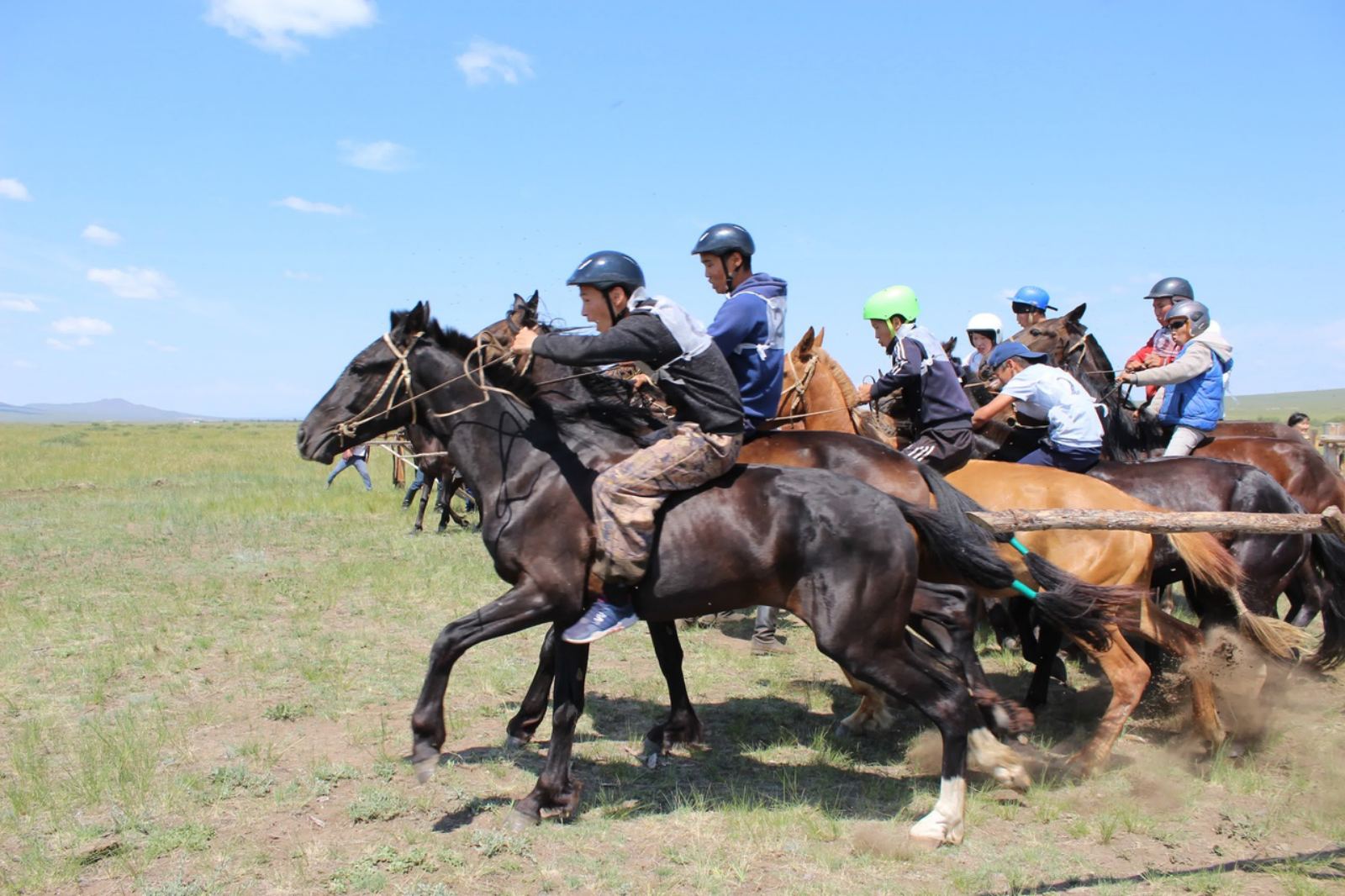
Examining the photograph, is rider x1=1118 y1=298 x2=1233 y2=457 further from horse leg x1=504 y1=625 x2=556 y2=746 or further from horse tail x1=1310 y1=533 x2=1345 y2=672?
horse leg x1=504 y1=625 x2=556 y2=746

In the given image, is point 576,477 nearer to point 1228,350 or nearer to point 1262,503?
point 1262,503

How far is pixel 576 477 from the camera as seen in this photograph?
17.4 feet

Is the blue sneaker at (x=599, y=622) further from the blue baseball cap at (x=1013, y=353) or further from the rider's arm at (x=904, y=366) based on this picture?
the blue baseball cap at (x=1013, y=353)

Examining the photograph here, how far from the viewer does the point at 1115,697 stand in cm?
616

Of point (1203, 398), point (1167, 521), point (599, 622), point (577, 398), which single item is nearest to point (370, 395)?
point (577, 398)

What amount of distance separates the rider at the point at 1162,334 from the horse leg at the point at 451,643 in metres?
7.51

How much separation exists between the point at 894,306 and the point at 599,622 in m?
3.99

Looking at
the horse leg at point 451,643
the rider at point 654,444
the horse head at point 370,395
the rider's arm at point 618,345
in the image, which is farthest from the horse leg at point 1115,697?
the horse head at point 370,395

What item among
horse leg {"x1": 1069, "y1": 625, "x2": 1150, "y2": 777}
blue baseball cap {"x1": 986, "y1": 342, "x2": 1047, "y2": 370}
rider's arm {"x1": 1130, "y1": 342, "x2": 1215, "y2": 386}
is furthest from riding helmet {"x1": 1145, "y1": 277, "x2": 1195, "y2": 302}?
horse leg {"x1": 1069, "y1": 625, "x2": 1150, "y2": 777}

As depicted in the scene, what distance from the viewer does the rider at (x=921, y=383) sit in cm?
728

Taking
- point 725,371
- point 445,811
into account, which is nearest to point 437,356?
point 725,371

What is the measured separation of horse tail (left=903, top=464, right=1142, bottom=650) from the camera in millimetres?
5188

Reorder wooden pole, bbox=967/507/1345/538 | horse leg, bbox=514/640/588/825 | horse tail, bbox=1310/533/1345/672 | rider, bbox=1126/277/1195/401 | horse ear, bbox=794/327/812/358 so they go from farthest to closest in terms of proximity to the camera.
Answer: rider, bbox=1126/277/1195/401 → horse ear, bbox=794/327/812/358 → horse tail, bbox=1310/533/1345/672 → horse leg, bbox=514/640/588/825 → wooden pole, bbox=967/507/1345/538

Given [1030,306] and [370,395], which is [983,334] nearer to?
[1030,306]
